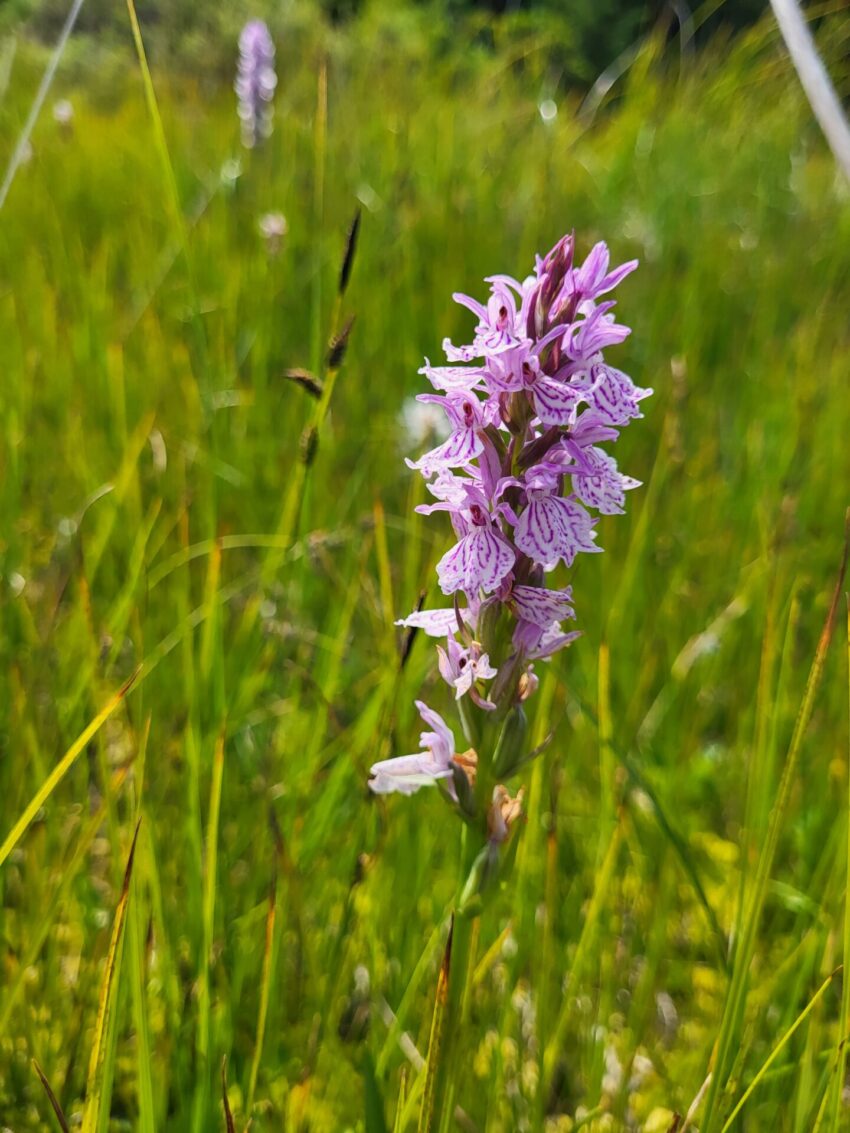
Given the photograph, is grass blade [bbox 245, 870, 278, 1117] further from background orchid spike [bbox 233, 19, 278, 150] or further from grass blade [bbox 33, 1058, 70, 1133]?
background orchid spike [bbox 233, 19, 278, 150]

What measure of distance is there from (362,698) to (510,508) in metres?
1.08

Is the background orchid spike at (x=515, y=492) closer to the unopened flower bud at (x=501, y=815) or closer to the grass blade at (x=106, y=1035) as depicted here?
the unopened flower bud at (x=501, y=815)

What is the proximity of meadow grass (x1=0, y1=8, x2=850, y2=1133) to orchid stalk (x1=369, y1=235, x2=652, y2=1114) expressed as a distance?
0.51ft

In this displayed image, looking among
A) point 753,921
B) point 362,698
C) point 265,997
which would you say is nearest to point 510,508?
point 753,921

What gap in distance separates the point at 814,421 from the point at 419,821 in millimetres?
1911

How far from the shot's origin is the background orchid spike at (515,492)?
691 millimetres

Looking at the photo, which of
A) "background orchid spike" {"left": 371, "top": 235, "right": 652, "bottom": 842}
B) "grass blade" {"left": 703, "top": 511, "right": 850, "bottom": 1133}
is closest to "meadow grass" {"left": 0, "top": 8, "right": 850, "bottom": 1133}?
"grass blade" {"left": 703, "top": 511, "right": 850, "bottom": 1133}

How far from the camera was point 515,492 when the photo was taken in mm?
726

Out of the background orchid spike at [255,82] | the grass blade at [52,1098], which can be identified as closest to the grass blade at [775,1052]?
the grass blade at [52,1098]

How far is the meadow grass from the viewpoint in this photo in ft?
3.16

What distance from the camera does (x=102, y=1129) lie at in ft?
2.29

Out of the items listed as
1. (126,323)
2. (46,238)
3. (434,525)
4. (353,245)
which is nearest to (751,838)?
(353,245)

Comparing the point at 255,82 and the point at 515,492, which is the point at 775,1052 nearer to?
the point at 515,492

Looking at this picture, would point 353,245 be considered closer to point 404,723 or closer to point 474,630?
point 474,630
